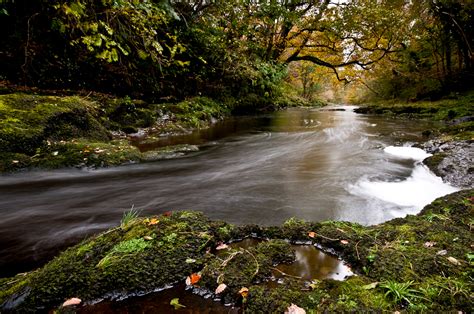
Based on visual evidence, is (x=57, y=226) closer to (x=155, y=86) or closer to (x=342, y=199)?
(x=342, y=199)

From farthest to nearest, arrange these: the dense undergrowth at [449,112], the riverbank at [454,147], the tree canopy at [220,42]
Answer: the dense undergrowth at [449,112], the tree canopy at [220,42], the riverbank at [454,147]

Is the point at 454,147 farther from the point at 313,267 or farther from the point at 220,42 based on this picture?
the point at 220,42

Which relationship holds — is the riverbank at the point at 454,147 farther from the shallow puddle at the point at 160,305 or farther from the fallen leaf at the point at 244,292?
the shallow puddle at the point at 160,305

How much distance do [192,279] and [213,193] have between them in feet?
8.36

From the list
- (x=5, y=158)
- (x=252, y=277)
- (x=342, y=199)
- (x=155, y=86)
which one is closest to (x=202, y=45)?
(x=155, y=86)

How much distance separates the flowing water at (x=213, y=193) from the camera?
121 inches

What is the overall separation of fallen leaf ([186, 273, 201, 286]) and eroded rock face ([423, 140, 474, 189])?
4247 millimetres

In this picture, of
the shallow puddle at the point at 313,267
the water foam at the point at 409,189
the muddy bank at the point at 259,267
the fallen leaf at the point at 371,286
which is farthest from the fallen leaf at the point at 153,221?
the water foam at the point at 409,189

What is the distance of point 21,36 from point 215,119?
7.34 meters

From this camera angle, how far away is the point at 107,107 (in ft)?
26.9

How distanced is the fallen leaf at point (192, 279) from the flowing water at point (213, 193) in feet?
4.73

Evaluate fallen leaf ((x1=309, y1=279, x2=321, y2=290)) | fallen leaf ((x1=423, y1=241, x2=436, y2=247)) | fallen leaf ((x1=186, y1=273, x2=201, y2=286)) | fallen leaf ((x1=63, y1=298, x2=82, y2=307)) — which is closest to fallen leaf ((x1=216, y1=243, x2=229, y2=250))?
fallen leaf ((x1=186, y1=273, x2=201, y2=286))

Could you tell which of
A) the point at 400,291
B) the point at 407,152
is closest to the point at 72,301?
the point at 400,291

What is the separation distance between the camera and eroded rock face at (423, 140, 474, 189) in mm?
4181
